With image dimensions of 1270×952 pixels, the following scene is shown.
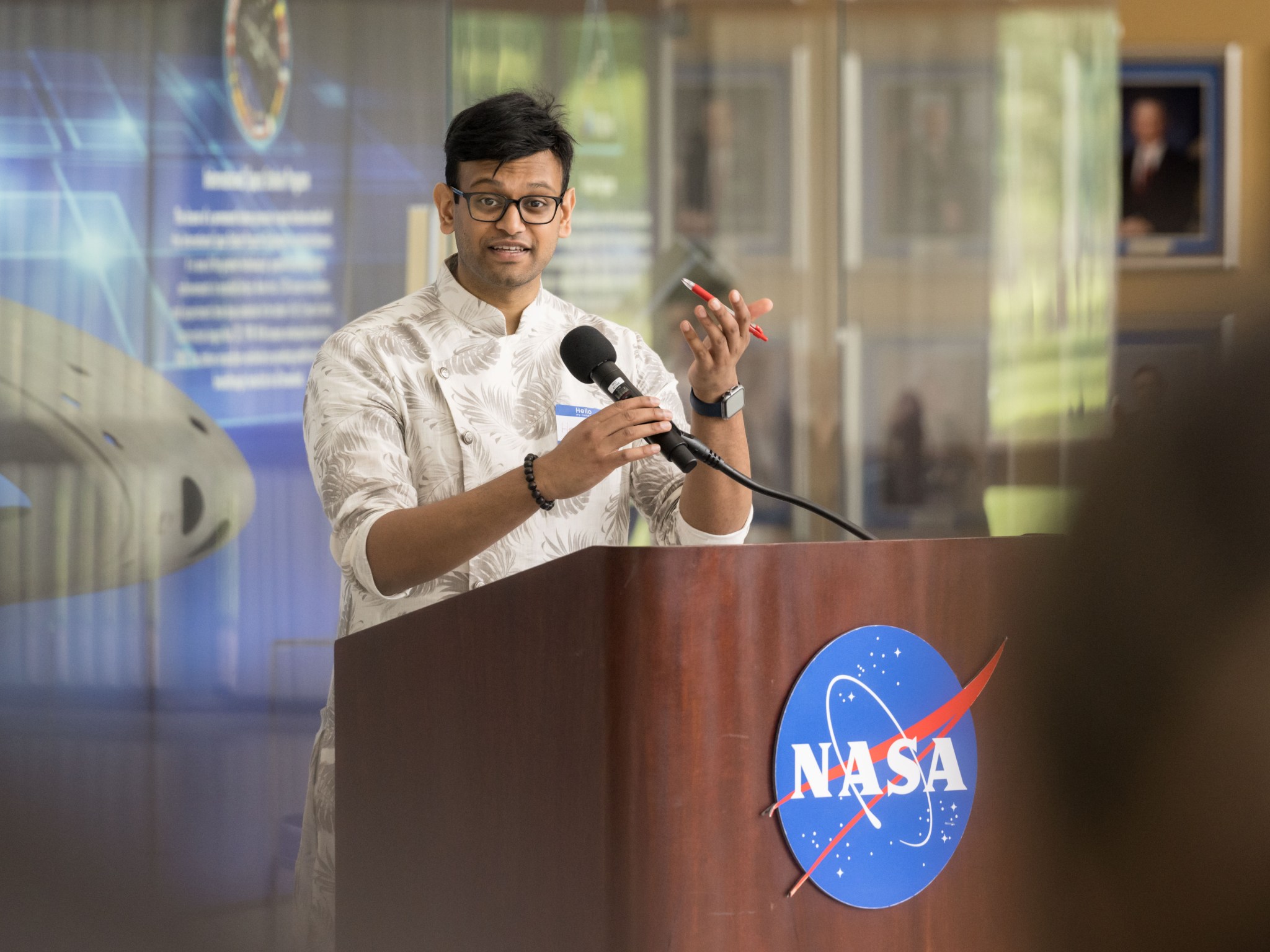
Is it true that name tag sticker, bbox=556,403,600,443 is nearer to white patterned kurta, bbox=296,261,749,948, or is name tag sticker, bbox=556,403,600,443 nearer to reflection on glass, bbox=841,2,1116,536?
white patterned kurta, bbox=296,261,749,948

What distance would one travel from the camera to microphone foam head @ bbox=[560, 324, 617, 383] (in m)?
1.31

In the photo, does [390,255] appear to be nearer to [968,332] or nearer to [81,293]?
[81,293]

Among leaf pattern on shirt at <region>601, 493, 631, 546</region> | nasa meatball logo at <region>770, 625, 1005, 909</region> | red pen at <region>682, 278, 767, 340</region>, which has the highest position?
red pen at <region>682, 278, 767, 340</region>

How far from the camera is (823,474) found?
462cm

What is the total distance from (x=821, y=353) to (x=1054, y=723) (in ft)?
13.6

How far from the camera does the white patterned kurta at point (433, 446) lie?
1.45m

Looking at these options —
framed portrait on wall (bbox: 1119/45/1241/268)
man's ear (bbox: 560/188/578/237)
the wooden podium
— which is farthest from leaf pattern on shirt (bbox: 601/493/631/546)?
framed portrait on wall (bbox: 1119/45/1241/268)

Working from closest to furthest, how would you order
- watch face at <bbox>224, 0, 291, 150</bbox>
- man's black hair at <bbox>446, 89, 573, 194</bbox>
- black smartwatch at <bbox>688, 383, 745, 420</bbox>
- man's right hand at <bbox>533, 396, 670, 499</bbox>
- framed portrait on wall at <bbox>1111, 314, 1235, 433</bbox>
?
1. framed portrait on wall at <bbox>1111, 314, 1235, 433</bbox>
2. man's right hand at <bbox>533, 396, 670, 499</bbox>
3. black smartwatch at <bbox>688, 383, 745, 420</bbox>
4. man's black hair at <bbox>446, 89, 573, 194</bbox>
5. watch face at <bbox>224, 0, 291, 150</bbox>

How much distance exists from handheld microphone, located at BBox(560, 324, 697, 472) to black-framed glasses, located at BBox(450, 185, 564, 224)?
258mm

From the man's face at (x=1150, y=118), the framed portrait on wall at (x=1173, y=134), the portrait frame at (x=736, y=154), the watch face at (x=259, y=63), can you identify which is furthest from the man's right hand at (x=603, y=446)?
the man's face at (x=1150, y=118)

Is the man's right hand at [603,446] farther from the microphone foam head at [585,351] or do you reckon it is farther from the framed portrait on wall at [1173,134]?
the framed portrait on wall at [1173,134]

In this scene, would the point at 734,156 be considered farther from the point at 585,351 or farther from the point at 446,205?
the point at 585,351

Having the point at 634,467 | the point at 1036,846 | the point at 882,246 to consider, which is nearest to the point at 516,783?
the point at 1036,846

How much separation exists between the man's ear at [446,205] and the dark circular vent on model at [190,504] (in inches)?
116
